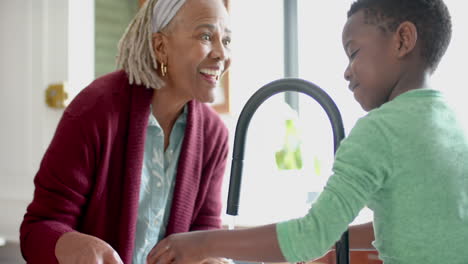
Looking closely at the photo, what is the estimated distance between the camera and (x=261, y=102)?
760 millimetres

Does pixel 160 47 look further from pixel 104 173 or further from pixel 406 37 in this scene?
pixel 406 37

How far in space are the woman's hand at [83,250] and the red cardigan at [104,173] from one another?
0.03m

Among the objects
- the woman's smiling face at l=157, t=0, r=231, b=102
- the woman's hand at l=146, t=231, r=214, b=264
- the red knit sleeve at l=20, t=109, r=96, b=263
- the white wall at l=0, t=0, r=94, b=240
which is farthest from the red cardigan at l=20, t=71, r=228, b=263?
the white wall at l=0, t=0, r=94, b=240

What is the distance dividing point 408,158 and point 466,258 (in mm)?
146

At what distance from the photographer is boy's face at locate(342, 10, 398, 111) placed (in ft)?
2.50

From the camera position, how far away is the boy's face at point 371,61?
762 millimetres

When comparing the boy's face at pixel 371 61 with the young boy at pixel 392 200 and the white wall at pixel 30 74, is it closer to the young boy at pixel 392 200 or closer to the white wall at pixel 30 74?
the young boy at pixel 392 200

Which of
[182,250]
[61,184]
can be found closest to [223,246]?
[182,250]

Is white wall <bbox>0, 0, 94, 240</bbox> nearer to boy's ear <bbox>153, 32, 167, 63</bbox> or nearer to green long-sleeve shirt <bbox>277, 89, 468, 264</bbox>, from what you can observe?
boy's ear <bbox>153, 32, 167, 63</bbox>

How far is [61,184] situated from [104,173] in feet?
0.34

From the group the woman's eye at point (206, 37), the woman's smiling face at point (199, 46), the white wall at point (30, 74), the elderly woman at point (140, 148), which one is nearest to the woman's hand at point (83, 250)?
the elderly woman at point (140, 148)

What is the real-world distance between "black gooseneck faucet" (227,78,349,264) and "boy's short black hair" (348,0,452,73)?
15 cm

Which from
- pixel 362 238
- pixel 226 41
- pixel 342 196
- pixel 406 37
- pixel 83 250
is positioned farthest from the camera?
pixel 226 41

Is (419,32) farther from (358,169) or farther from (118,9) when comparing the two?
(118,9)
